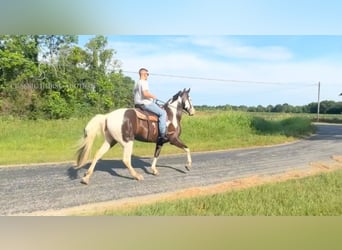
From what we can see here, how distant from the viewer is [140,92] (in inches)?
154

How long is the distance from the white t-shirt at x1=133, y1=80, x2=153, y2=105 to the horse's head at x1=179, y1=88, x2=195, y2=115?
38cm

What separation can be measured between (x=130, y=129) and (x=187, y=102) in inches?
28.9

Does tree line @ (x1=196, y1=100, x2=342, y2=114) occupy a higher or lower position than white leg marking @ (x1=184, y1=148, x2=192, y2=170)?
higher

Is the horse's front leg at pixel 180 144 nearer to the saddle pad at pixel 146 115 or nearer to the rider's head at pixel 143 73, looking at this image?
the saddle pad at pixel 146 115

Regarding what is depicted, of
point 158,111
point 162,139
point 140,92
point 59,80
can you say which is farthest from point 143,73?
point 59,80

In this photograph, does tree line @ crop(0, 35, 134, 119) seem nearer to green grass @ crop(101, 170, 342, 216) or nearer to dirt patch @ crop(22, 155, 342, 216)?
dirt patch @ crop(22, 155, 342, 216)

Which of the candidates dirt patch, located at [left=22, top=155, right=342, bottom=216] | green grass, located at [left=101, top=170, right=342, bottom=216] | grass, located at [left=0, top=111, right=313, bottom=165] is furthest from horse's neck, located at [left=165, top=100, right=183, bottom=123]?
green grass, located at [left=101, top=170, right=342, bottom=216]

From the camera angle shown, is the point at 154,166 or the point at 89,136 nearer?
the point at 89,136

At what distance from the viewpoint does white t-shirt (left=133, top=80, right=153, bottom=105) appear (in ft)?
12.6

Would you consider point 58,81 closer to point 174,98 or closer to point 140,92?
point 140,92

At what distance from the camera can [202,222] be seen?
11.9 ft

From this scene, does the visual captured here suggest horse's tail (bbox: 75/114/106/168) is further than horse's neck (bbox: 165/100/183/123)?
No

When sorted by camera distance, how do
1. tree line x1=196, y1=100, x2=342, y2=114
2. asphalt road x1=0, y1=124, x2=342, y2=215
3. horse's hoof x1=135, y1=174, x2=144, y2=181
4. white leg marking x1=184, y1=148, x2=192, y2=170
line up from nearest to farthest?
1. asphalt road x1=0, y1=124, x2=342, y2=215
2. horse's hoof x1=135, y1=174, x2=144, y2=181
3. white leg marking x1=184, y1=148, x2=192, y2=170
4. tree line x1=196, y1=100, x2=342, y2=114

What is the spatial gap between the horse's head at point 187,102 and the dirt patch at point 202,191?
0.90 meters
